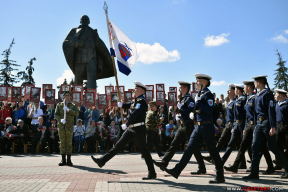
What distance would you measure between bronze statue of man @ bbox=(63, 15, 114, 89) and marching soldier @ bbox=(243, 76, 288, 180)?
1280 cm

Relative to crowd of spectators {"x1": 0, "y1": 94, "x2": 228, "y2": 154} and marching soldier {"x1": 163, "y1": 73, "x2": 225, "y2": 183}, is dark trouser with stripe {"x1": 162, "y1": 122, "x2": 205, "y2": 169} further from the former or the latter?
crowd of spectators {"x1": 0, "y1": 94, "x2": 228, "y2": 154}

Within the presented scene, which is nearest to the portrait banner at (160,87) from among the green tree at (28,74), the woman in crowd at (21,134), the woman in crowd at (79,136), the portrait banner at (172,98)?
the portrait banner at (172,98)

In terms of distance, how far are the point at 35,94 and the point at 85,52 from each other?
4582mm

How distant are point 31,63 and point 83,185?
35.4m

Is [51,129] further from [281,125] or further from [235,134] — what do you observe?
[281,125]

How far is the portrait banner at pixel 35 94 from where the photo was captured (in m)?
13.7

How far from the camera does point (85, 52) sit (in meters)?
17.0

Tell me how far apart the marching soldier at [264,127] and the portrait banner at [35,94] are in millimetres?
11520

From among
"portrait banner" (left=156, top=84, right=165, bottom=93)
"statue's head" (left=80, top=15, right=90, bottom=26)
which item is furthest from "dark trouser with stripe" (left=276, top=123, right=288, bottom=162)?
"statue's head" (left=80, top=15, right=90, bottom=26)

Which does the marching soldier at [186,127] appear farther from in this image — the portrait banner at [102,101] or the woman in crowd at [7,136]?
the woman in crowd at [7,136]

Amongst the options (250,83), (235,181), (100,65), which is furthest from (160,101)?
(235,181)

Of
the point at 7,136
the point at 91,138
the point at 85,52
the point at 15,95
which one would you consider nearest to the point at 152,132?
the point at 91,138

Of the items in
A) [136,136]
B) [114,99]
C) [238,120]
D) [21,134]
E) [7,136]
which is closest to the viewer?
[136,136]

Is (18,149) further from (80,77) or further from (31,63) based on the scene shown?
(31,63)
